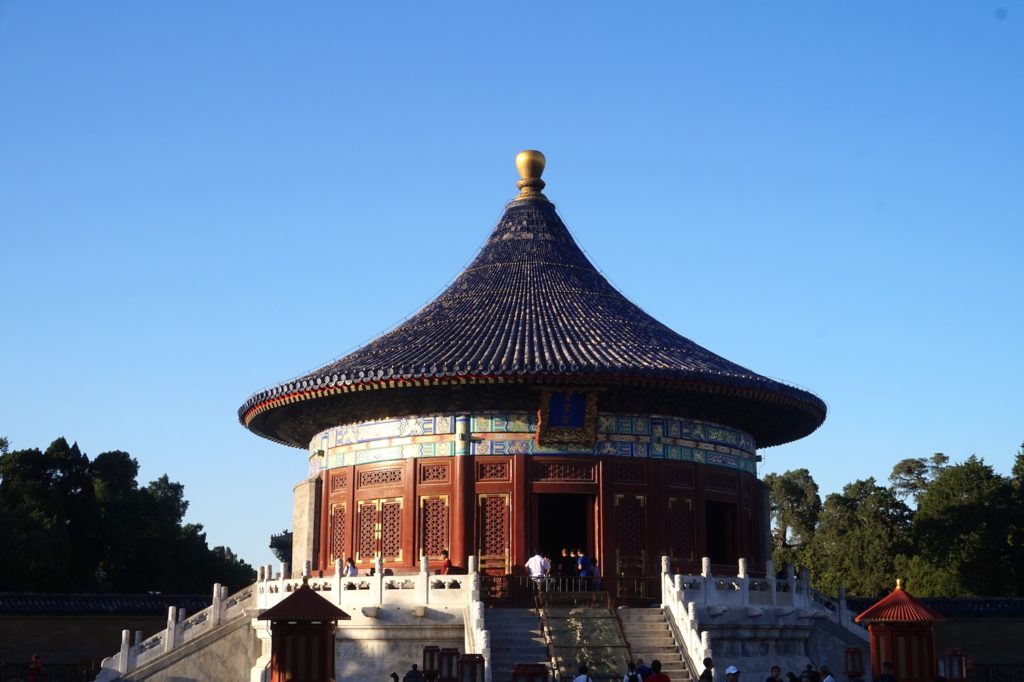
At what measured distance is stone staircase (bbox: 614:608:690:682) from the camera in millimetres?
21922

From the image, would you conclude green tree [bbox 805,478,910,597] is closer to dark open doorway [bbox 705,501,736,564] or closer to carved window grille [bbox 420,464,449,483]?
dark open doorway [bbox 705,501,736,564]

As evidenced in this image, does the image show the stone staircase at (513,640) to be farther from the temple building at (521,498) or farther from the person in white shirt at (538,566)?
the person in white shirt at (538,566)

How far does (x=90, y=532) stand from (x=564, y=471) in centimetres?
2630

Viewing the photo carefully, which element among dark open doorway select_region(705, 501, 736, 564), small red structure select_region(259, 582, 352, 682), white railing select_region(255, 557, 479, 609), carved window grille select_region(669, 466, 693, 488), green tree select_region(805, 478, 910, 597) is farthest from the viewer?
green tree select_region(805, 478, 910, 597)

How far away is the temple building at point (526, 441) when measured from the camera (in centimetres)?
2781

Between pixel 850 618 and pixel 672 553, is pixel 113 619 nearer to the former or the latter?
pixel 672 553

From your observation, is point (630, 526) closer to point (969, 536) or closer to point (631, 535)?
point (631, 535)

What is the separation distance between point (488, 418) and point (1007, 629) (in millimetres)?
15339

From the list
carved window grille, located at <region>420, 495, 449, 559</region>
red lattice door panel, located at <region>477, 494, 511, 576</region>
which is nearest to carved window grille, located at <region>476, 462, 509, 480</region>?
red lattice door panel, located at <region>477, 494, 511, 576</region>

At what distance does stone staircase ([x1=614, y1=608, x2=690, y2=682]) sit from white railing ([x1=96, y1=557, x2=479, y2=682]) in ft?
8.69

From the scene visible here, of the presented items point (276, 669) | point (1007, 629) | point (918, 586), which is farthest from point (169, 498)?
point (276, 669)

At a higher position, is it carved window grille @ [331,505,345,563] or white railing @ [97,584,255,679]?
carved window grille @ [331,505,345,563]

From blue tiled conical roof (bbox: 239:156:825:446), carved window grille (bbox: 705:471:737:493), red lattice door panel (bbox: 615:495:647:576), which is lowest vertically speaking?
red lattice door panel (bbox: 615:495:647:576)

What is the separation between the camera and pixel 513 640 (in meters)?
22.6
